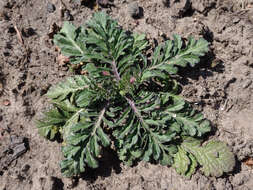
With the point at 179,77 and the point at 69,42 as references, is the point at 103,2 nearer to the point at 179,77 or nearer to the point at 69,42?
the point at 69,42

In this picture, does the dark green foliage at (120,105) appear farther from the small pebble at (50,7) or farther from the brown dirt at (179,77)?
the small pebble at (50,7)

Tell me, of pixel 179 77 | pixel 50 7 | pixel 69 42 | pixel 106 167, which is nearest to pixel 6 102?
pixel 69 42

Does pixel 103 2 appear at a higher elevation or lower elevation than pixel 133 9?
higher

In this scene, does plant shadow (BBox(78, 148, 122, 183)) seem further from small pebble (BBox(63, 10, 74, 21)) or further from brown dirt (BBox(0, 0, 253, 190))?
small pebble (BBox(63, 10, 74, 21))

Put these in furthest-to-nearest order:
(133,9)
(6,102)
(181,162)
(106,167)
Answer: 1. (133,9)
2. (6,102)
3. (106,167)
4. (181,162)

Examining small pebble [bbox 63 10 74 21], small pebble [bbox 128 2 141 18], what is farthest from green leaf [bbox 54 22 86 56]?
small pebble [bbox 128 2 141 18]

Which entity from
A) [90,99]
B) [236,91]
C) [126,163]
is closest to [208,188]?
[126,163]
